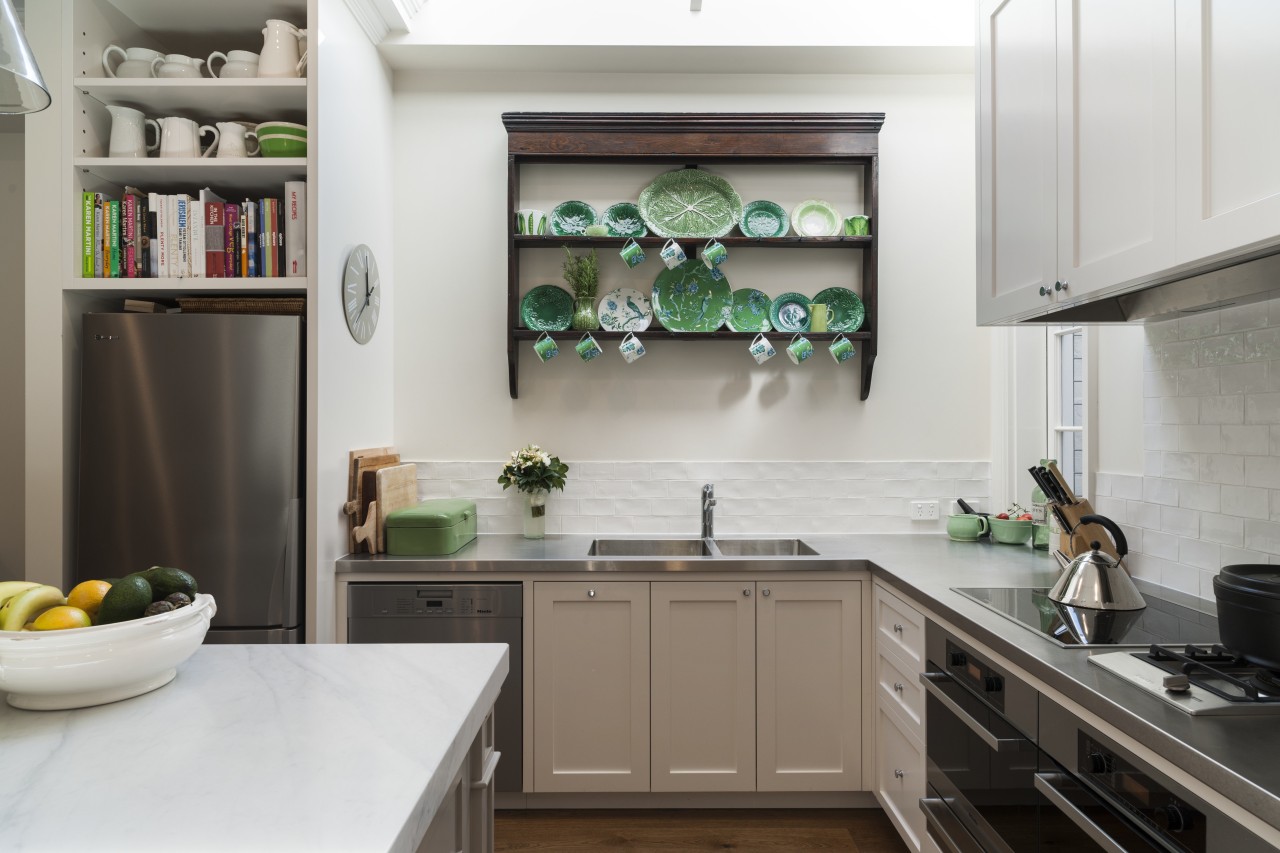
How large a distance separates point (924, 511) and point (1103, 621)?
1501mm

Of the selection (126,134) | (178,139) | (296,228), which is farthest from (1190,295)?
(126,134)

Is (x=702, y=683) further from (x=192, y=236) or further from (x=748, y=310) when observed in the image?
(x=192, y=236)

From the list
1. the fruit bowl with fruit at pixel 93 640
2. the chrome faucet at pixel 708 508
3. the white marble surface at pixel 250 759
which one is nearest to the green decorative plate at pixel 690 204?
the chrome faucet at pixel 708 508

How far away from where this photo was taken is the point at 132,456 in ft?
7.63

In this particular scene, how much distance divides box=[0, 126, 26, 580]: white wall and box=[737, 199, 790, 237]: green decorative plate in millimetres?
2632

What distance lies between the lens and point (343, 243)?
8.79 feet

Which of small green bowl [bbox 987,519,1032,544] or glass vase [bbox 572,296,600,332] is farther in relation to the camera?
glass vase [bbox 572,296,600,332]

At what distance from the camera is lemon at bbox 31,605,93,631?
1.08m

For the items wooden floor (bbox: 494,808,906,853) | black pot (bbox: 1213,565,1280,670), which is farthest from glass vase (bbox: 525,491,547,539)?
black pot (bbox: 1213,565,1280,670)

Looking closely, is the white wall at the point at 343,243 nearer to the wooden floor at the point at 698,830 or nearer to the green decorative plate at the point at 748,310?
the wooden floor at the point at 698,830

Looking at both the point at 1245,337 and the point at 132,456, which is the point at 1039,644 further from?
the point at 132,456

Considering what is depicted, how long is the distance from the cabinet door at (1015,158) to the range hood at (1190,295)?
0.41 ft

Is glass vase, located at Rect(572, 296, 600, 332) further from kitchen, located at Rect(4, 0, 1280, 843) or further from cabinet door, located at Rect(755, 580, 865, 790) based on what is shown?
cabinet door, located at Rect(755, 580, 865, 790)

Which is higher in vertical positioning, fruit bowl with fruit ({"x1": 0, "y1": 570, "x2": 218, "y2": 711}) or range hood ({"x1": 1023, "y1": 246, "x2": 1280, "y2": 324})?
range hood ({"x1": 1023, "y1": 246, "x2": 1280, "y2": 324})
